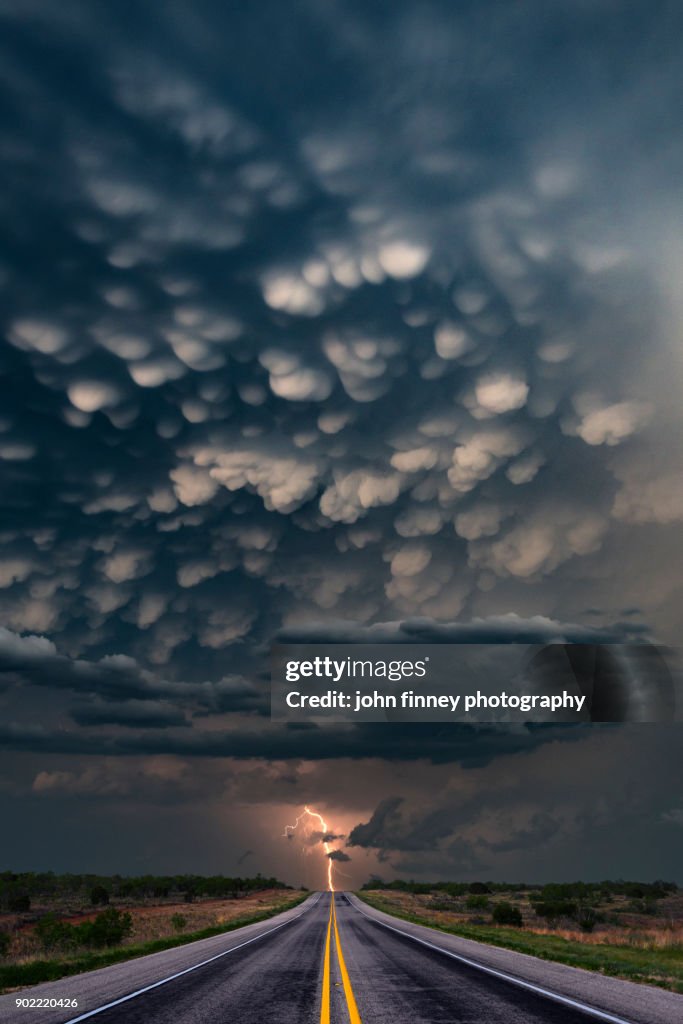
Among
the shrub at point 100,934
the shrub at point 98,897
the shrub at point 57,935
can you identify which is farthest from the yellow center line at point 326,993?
the shrub at point 98,897

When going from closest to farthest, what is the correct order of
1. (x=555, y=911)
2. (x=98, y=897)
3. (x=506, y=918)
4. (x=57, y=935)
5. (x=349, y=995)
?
(x=349, y=995) → (x=57, y=935) → (x=506, y=918) → (x=555, y=911) → (x=98, y=897)

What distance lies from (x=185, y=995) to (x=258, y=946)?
1556 centimetres

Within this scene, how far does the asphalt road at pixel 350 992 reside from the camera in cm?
1337

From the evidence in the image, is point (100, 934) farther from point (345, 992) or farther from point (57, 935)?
point (345, 992)

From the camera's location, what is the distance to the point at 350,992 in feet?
53.3

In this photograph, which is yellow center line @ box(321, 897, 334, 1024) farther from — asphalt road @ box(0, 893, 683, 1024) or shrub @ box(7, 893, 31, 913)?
shrub @ box(7, 893, 31, 913)

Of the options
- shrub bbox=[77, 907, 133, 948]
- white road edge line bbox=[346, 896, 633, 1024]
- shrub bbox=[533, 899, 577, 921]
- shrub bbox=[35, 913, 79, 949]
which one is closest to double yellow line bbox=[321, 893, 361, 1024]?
white road edge line bbox=[346, 896, 633, 1024]

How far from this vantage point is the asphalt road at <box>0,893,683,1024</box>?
13367mm

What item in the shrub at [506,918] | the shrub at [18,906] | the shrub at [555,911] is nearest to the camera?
the shrub at [506,918]

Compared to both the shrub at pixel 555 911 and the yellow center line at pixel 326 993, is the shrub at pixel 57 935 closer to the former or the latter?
the yellow center line at pixel 326 993

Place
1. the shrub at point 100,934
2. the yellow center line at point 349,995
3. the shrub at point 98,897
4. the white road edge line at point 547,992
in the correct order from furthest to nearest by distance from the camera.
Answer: the shrub at point 98,897
the shrub at point 100,934
the white road edge line at point 547,992
the yellow center line at point 349,995

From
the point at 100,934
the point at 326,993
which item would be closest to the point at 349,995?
the point at 326,993

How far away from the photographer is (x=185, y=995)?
16109 mm

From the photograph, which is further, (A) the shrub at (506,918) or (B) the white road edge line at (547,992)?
(A) the shrub at (506,918)
